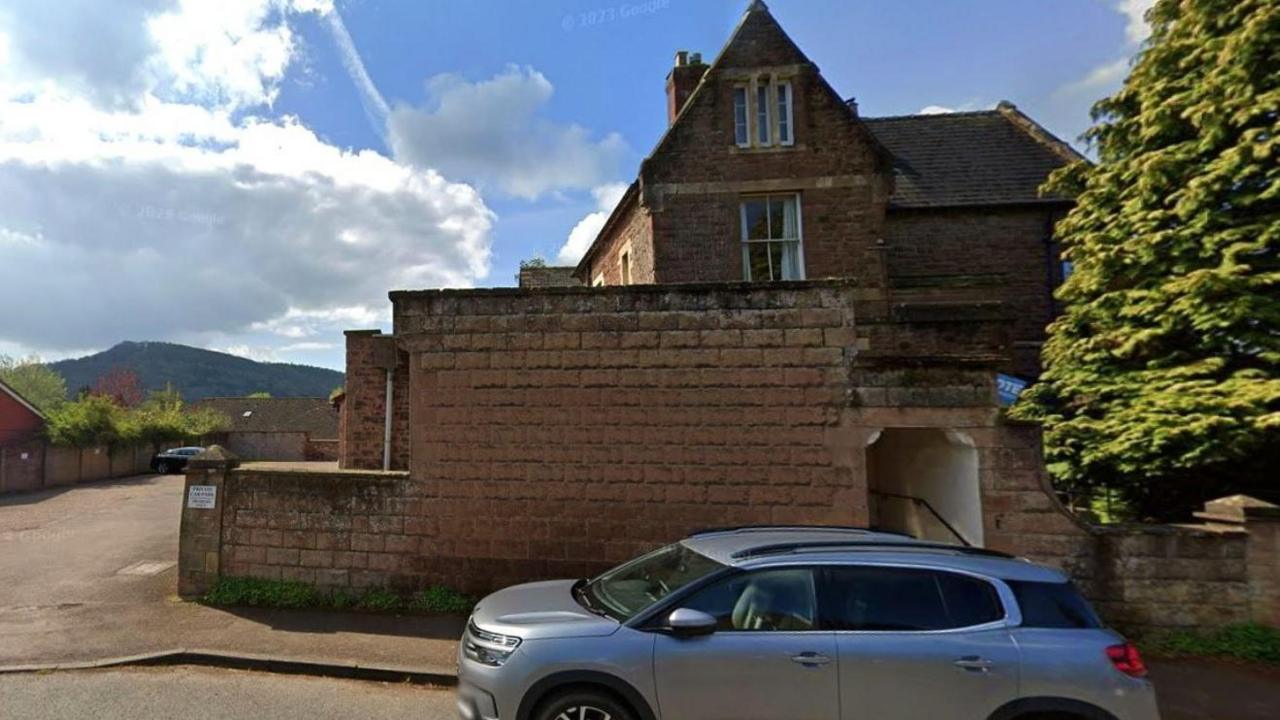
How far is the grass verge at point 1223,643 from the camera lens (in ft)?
20.9

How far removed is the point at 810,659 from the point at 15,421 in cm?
3872

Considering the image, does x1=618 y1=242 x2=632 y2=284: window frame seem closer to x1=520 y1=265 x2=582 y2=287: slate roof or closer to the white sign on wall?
x1=520 y1=265 x2=582 y2=287: slate roof

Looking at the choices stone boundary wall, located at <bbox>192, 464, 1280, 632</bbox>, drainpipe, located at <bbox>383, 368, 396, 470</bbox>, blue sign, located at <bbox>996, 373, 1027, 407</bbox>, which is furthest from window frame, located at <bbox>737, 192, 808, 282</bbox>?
drainpipe, located at <bbox>383, 368, 396, 470</bbox>

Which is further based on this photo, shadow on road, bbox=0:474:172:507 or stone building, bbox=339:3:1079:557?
shadow on road, bbox=0:474:172:507

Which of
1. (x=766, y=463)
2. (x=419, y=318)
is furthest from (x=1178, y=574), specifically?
(x=419, y=318)

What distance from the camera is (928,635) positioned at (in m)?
3.83

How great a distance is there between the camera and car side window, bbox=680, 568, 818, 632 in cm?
393

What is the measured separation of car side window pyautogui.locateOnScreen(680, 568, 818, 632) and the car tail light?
6.07ft

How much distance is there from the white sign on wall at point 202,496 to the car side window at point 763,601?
7.27 meters

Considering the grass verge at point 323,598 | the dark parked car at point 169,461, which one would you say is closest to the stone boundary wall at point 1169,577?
the grass verge at point 323,598

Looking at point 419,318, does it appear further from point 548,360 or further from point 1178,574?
point 1178,574

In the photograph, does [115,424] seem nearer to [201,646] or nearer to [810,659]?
[201,646]

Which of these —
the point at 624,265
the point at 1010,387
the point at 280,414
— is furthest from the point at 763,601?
the point at 280,414

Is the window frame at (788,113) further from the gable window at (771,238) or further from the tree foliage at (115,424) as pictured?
the tree foliage at (115,424)
